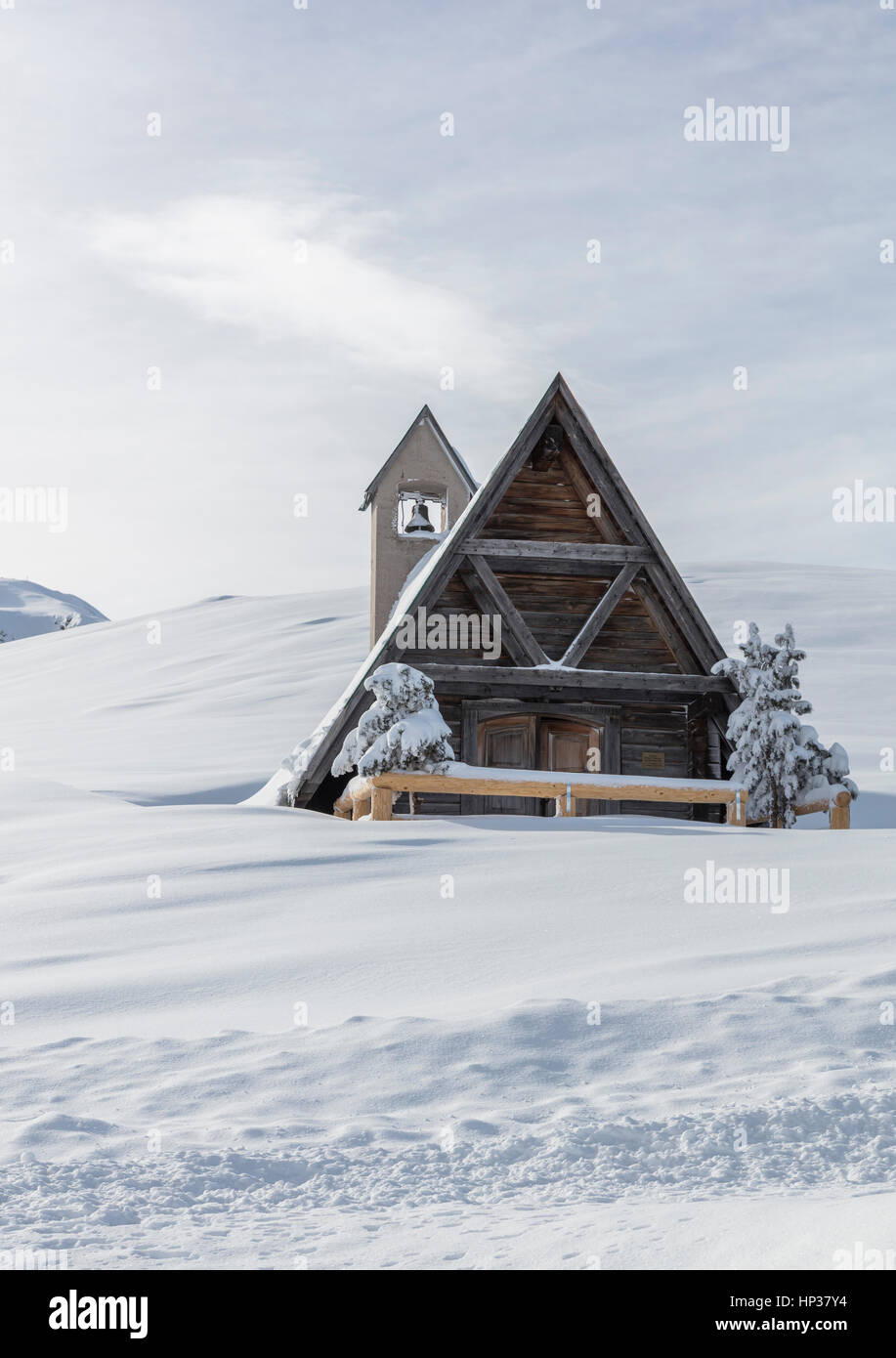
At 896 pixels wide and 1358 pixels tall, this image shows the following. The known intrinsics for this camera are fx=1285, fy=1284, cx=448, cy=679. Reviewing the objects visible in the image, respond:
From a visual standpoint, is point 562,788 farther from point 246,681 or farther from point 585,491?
point 246,681

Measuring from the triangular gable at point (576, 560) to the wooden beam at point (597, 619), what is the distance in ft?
0.04

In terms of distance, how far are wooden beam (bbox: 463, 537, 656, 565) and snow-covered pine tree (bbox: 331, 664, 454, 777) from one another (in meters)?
2.71

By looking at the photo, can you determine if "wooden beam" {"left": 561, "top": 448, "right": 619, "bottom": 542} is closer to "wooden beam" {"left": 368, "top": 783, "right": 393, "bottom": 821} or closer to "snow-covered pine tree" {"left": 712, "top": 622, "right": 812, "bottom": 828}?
"snow-covered pine tree" {"left": 712, "top": 622, "right": 812, "bottom": 828}

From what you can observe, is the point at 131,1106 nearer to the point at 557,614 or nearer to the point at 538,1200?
the point at 538,1200

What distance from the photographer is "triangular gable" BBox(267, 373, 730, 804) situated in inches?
613

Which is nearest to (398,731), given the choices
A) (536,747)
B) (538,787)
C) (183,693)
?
(538,787)

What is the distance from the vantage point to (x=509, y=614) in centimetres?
1571

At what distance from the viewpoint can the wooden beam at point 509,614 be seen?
15.7m

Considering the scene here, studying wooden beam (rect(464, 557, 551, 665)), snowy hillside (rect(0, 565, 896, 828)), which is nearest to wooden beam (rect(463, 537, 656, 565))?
wooden beam (rect(464, 557, 551, 665))

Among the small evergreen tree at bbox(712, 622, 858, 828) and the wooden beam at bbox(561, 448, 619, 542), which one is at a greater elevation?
the wooden beam at bbox(561, 448, 619, 542)

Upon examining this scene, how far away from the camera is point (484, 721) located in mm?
16688


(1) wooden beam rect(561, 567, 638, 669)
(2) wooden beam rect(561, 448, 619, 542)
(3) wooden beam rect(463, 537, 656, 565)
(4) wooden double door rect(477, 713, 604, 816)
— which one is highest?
(2) wooden beam rect(561, 448, 619, 542)

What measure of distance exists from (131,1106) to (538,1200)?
1.73m

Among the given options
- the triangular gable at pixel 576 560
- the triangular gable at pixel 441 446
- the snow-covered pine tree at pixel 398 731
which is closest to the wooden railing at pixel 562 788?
the snow-covered pine tree at pixel 398 731
